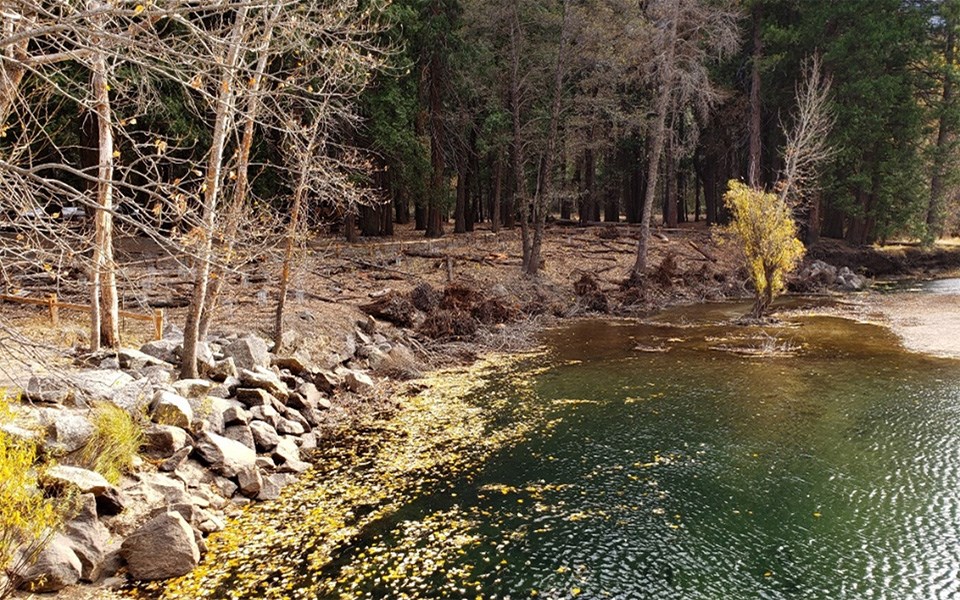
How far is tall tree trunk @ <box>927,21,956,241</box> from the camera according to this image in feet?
111

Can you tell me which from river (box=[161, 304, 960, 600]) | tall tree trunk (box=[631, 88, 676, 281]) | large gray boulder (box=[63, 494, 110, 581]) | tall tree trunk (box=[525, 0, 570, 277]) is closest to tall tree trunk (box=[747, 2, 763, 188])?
tall tree trunk (box=[631, 88, 676, 281])

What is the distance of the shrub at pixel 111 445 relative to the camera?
809 centimetres

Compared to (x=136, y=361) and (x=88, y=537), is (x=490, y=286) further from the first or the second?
(x=88, y=537)

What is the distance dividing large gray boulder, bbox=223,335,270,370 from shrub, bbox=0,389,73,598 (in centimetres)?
634

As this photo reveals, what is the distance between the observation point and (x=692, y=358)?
17.8 metres

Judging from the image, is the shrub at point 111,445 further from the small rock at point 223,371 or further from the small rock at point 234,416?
the small rock at point 223,371

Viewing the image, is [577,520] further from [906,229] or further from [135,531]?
[906,229]

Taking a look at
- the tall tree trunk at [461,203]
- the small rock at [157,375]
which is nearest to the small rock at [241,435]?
the small rock at [157,375]

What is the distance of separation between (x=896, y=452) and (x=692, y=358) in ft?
23.5

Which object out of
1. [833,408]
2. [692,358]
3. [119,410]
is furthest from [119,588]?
[692,358]

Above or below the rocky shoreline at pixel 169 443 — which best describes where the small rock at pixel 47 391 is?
above

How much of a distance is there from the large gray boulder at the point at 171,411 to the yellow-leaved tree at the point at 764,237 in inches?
773

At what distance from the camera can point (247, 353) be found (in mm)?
13250

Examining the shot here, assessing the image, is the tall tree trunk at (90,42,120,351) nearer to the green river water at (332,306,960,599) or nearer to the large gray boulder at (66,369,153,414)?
the large gray boulder at (66,369,153,414)
